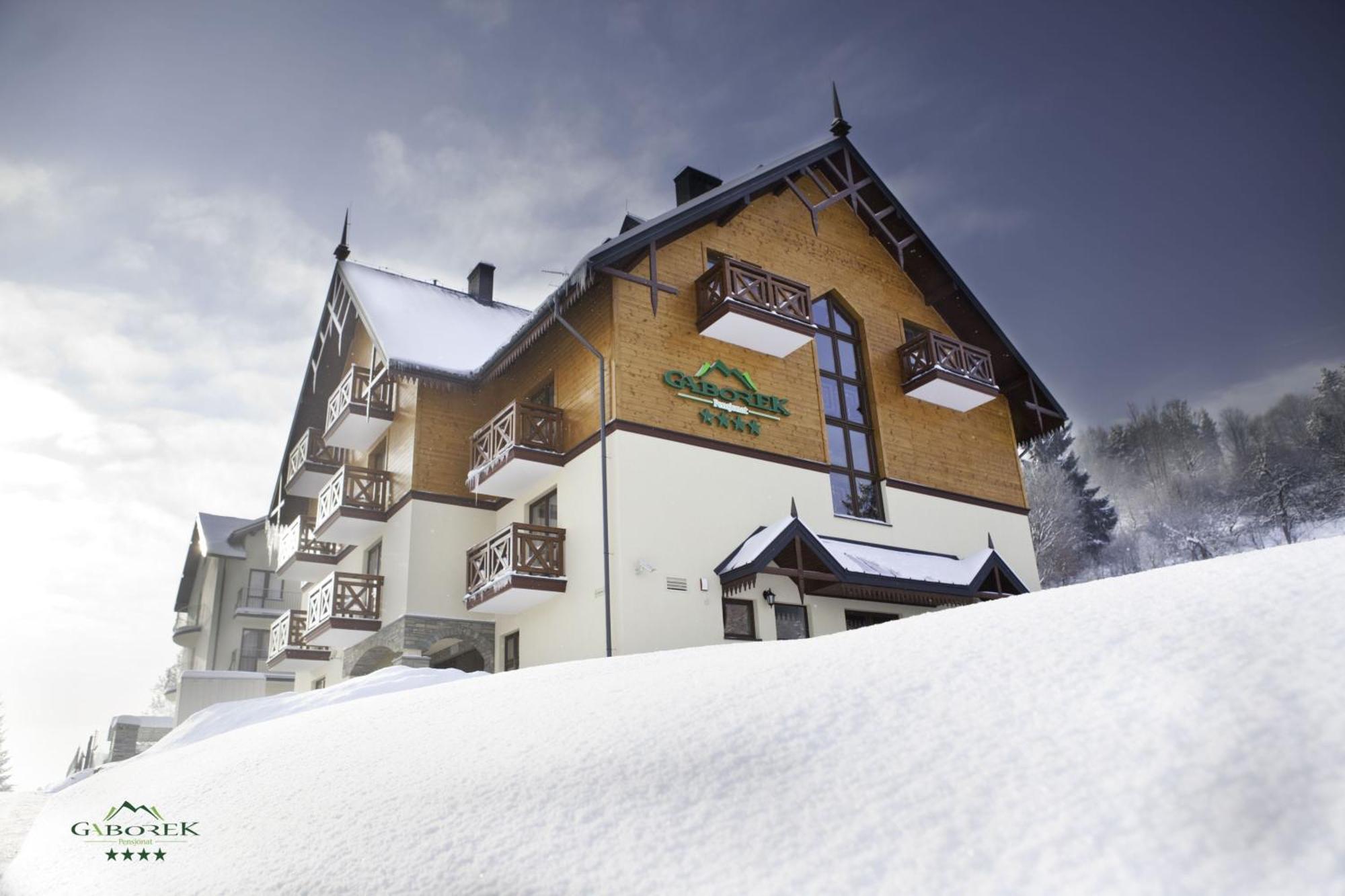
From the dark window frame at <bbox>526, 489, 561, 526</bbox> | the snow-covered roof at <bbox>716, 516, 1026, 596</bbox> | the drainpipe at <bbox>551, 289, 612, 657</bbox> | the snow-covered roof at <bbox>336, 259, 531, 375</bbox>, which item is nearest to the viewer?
the drainpipe at <bbox>551, 289, 612, 657</bbox>

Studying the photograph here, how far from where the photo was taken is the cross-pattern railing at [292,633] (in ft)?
78.7

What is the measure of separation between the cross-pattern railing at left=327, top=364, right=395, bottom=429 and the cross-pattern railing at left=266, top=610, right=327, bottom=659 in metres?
5.11

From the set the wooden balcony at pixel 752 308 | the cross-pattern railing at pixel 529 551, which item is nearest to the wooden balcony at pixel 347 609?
the cross-pattern railing at pixel 529 551

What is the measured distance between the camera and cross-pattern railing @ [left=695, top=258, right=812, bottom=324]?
1783cm

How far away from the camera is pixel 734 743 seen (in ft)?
12.8

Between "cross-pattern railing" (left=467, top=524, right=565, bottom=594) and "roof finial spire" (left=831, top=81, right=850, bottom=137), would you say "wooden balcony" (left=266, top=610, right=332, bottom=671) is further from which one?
"roof finial spire" (left=831, top=81, right=850, bottom=137)

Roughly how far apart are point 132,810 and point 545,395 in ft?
47.4

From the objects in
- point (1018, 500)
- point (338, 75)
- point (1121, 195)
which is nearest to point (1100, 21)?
point (1121, 195)

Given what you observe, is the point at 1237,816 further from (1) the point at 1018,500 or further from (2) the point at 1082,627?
(1) the point at 1018,500

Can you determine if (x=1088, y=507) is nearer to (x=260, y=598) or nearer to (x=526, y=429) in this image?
(x=260, y=598)

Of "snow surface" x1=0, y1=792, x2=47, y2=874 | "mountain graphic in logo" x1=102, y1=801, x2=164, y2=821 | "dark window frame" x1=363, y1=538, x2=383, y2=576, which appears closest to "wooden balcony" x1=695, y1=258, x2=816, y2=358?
"dark window frame" x1=363, y1=538, x2=383, y2=576

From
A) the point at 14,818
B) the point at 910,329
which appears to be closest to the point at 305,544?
the point at 14,818

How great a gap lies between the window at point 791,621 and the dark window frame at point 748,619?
501mm

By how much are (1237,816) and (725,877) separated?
60.0 inches
